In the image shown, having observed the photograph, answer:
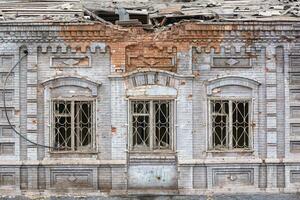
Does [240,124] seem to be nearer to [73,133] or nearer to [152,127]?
[152,127]

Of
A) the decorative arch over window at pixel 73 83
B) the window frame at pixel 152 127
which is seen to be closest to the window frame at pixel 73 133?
the decorative arch over window at pixel 73 83

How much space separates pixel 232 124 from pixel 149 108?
175cm

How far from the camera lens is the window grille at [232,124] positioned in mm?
11539

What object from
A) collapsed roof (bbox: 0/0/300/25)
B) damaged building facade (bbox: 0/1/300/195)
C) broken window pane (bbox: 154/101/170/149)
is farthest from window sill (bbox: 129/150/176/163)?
collapsed roof (bbox: 0/0/300/25)

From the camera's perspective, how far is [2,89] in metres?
11.5

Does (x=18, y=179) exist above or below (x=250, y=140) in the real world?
below

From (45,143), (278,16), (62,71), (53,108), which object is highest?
(278,16)

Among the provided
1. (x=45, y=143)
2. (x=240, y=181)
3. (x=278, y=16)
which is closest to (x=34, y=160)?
(x=45, y=143)

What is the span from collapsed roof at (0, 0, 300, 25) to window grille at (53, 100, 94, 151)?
177 cm

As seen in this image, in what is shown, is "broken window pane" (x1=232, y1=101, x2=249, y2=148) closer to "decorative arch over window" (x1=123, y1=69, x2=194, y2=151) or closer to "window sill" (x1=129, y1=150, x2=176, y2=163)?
"decorative arch over window" (x1=123, y1=69, x2=194, y2=151)

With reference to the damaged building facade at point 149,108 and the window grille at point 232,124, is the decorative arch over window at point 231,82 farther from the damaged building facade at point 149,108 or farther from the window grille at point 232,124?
the window grille at point 232,124

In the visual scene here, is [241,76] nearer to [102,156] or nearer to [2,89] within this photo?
[102,156]

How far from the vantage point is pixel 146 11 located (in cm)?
1234

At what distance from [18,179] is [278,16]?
638 cm
